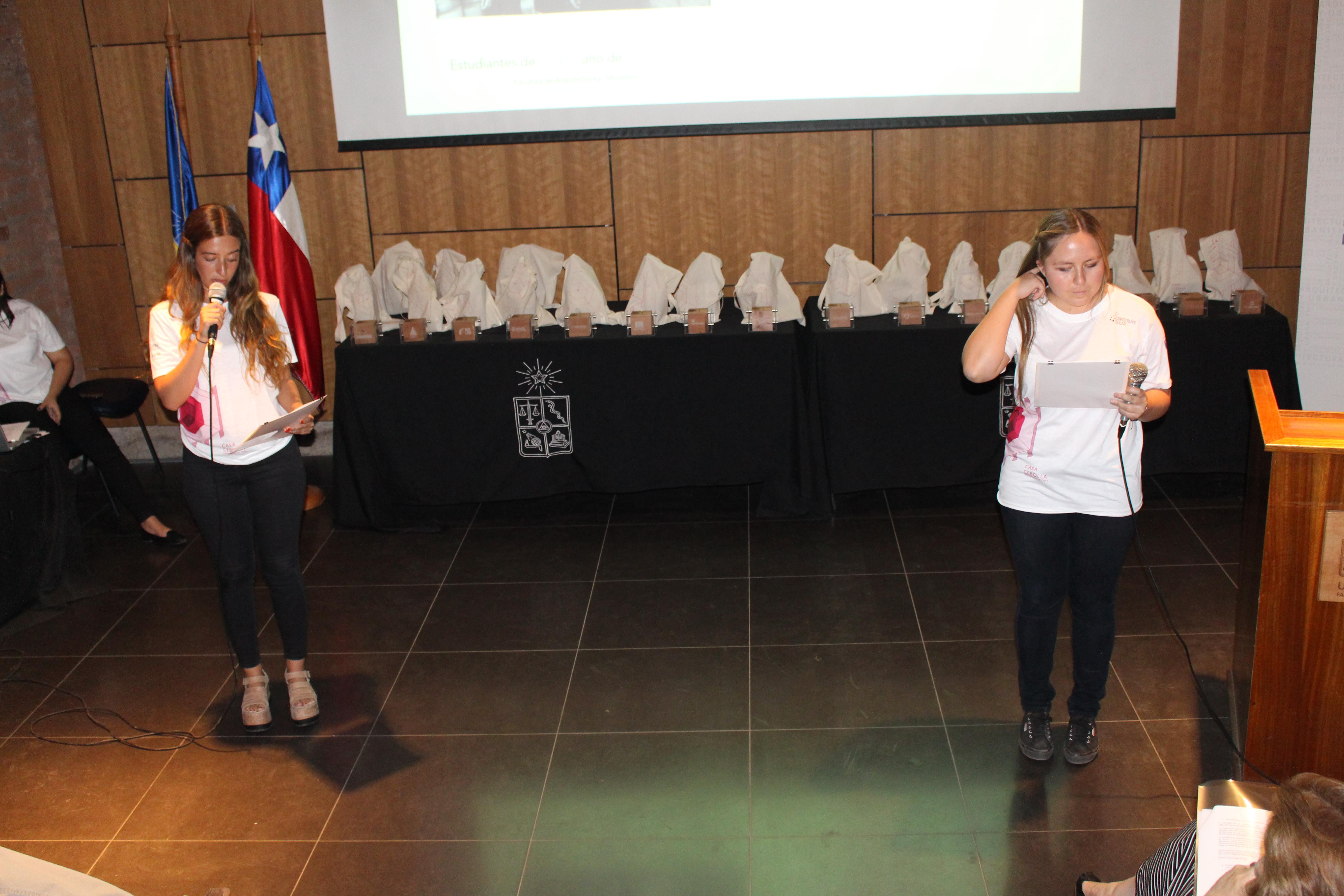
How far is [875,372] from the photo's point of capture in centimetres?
455

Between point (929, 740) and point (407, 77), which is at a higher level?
point (407, 77)

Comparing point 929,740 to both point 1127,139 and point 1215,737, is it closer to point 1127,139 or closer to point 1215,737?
point 1215,737

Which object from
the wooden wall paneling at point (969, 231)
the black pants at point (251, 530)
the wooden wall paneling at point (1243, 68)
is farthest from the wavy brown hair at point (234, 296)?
the wooden wall paneling at point (1243, 68)

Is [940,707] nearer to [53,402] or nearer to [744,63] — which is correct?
[744,63]

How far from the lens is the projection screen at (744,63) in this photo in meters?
4.98

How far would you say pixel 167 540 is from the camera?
4656mm

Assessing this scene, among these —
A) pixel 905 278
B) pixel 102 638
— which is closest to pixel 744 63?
pixel 905 278

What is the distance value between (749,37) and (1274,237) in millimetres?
2722

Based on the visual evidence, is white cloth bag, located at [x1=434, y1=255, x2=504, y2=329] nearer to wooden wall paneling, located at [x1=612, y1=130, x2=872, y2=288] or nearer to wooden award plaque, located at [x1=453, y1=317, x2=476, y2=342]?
wooden award plaque, located at [x1=453, y1=317, x2=476, y2=342]

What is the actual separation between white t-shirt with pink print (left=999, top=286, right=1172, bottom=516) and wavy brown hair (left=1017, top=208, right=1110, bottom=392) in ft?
0.05

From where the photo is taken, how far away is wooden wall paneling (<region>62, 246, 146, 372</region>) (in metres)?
5.57

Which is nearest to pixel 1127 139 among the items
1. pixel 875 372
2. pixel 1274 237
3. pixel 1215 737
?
pixel 1274 237

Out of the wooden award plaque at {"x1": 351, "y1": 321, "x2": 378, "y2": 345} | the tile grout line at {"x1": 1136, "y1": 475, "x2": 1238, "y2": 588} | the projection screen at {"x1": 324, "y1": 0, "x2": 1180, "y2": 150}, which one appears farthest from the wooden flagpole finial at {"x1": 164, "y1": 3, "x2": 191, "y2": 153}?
the tile grout line at {"x1": 1136, "y1": 475, "x2": 1238, "y2": 588}

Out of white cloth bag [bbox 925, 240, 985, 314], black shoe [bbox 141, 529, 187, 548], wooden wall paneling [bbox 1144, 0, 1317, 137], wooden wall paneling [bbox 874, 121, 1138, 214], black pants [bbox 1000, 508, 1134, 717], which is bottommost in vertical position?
black shoe [bbox 141, 529, 187, 548]
